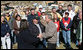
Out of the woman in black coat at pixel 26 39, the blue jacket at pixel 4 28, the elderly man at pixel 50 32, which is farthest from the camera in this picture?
the blue jacket at pixel 4 28

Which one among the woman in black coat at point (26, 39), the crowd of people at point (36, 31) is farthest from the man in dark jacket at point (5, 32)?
the woman in black coat at point (26, 39)

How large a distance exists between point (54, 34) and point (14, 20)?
237 centimetres

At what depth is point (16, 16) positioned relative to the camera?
6.47 meters

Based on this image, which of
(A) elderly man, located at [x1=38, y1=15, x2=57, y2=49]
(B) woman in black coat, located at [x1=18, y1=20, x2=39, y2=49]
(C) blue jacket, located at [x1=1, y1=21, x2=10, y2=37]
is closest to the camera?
(B) woman in black coat, located at [x1=18, y1=20, x2=39, y2=49]

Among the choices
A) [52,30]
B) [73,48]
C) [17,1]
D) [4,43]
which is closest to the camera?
[52,30]

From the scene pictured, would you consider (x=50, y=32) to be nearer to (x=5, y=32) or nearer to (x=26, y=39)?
(x=26, y=39)

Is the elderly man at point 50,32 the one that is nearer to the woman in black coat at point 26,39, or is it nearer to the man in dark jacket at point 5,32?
the woman in black coat at point 26,39

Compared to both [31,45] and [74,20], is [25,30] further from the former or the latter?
[74,20]

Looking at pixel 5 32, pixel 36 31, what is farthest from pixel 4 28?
pixel 36 31

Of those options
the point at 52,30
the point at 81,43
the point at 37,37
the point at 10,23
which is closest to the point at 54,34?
the point at 52,30

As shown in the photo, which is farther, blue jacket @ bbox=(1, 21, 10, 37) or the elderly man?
blue jacket @ bbox=(1, 21, 10, 37)

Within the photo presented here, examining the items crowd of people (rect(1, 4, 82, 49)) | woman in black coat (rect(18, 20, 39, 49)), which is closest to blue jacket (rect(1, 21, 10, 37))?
crowd of people (rect(1, 4, 82, 49))

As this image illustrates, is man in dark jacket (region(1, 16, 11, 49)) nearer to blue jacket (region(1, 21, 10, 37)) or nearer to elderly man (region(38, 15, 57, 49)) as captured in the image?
blue jacket (region(1, 21, 10, 37))

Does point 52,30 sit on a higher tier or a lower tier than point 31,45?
higher
